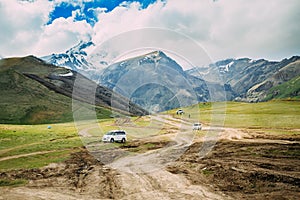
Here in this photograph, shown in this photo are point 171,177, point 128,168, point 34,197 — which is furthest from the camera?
point 128,168

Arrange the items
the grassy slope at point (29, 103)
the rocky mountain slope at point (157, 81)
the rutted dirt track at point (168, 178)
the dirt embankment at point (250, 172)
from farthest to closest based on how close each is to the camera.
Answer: the grassy slope at point (29, 103), the rocky mountain slope at point (157, 81), the dirt embankment at point (250, 172), the rutted dirt track at point (168, 178)

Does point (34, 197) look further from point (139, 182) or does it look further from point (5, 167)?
point (5, 167)

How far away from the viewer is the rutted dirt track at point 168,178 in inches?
705

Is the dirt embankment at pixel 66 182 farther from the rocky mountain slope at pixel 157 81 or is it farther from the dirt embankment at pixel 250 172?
the rocky mountain slope at pixel 157 81

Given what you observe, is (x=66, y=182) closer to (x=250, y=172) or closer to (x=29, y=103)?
(x=250, y=172)

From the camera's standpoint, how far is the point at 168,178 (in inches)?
879

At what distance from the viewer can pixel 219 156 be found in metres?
32.8

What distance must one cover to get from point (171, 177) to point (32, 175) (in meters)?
12.7

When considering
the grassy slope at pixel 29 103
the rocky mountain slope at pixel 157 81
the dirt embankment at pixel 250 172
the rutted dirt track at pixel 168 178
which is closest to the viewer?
the rutted dirt track at pixel 168 178

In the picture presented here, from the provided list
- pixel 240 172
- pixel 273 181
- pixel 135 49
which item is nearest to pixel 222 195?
pixel 273 181

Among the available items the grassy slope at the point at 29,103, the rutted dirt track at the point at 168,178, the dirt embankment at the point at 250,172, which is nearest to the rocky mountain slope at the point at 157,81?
the dirt embankment at the point at 250,172

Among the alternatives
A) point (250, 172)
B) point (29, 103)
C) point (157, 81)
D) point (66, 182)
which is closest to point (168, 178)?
point (250, 172)

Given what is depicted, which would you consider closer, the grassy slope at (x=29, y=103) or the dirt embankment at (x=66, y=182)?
the dirt embankment at (x=66, y=182)

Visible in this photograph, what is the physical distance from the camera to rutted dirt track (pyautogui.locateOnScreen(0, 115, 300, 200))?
17906mm
